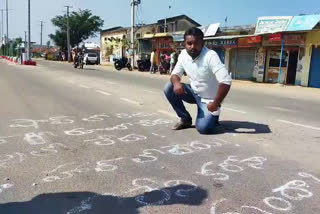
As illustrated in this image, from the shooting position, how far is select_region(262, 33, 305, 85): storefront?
2005 cm

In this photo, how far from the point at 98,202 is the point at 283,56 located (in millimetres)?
19815

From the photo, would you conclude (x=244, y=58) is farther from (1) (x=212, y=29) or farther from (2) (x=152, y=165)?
(2) (x=152, y=165)

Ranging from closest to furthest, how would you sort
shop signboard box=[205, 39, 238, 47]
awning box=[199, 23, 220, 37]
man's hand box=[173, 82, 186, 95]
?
1. man's hand box=[173, 82, 186, 95]
2. shop signboard box=[205, 39, 238, 47]
3. awning box=[199, 23, 220, 37]

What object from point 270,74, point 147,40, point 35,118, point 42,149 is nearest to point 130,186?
point 42,149

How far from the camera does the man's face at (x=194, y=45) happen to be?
18.9 ft

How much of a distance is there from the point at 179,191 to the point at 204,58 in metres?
2.81

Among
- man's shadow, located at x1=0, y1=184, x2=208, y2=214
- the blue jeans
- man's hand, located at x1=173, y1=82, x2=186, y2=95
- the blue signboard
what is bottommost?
man's shadow, located at x1=0, y1=184, x2=208, y2=214

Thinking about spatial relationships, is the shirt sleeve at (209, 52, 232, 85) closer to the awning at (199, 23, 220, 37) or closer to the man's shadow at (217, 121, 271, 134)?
the man's shadow at (217, 121, 271, 134)

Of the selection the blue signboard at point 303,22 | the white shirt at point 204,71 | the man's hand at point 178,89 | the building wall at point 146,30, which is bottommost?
the man's hand at point 178,89

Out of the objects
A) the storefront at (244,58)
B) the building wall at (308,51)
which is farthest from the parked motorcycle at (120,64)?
the building wall at (308,51)

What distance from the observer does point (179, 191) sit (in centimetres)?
352

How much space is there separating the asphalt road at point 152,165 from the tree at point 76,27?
69.7 metres

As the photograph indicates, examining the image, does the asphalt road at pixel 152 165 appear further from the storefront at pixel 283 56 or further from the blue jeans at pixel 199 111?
the storefront at pixel 283 56

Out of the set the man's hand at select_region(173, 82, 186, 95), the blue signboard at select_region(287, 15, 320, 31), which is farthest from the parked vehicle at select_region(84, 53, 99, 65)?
the man's hand at select_region(173, 82, 186, 95)
